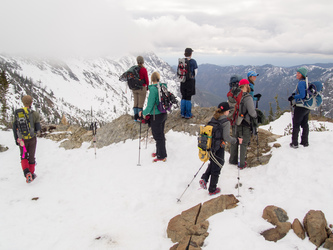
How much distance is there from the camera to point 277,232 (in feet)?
16.7

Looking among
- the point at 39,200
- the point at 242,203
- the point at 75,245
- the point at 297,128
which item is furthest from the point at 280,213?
the point at 39,200

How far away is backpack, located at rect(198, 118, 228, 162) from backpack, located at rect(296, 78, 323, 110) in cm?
395

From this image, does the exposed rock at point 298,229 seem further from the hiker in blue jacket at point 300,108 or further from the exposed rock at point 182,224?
the hiker in blue jacket at point 300,108

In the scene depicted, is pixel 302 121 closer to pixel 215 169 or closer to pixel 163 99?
pixel 215 169

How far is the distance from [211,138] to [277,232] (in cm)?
297

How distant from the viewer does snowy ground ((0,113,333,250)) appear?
559 cm

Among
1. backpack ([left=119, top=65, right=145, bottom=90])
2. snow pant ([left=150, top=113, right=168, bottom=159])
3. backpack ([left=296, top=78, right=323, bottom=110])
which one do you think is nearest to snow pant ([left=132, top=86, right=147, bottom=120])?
backpack ([left=119, top=65, right=145, bottom=90])

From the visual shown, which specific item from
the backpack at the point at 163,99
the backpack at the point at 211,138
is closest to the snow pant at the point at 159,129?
the backpack at the point at 163,99

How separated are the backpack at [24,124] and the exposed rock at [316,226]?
10347mm

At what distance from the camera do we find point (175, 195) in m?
7.61

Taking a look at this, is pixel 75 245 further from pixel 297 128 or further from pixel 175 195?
pixel 297 128

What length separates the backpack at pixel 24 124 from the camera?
8727 mm

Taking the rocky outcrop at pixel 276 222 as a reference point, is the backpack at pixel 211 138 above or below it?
above

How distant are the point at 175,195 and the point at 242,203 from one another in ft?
7.80
